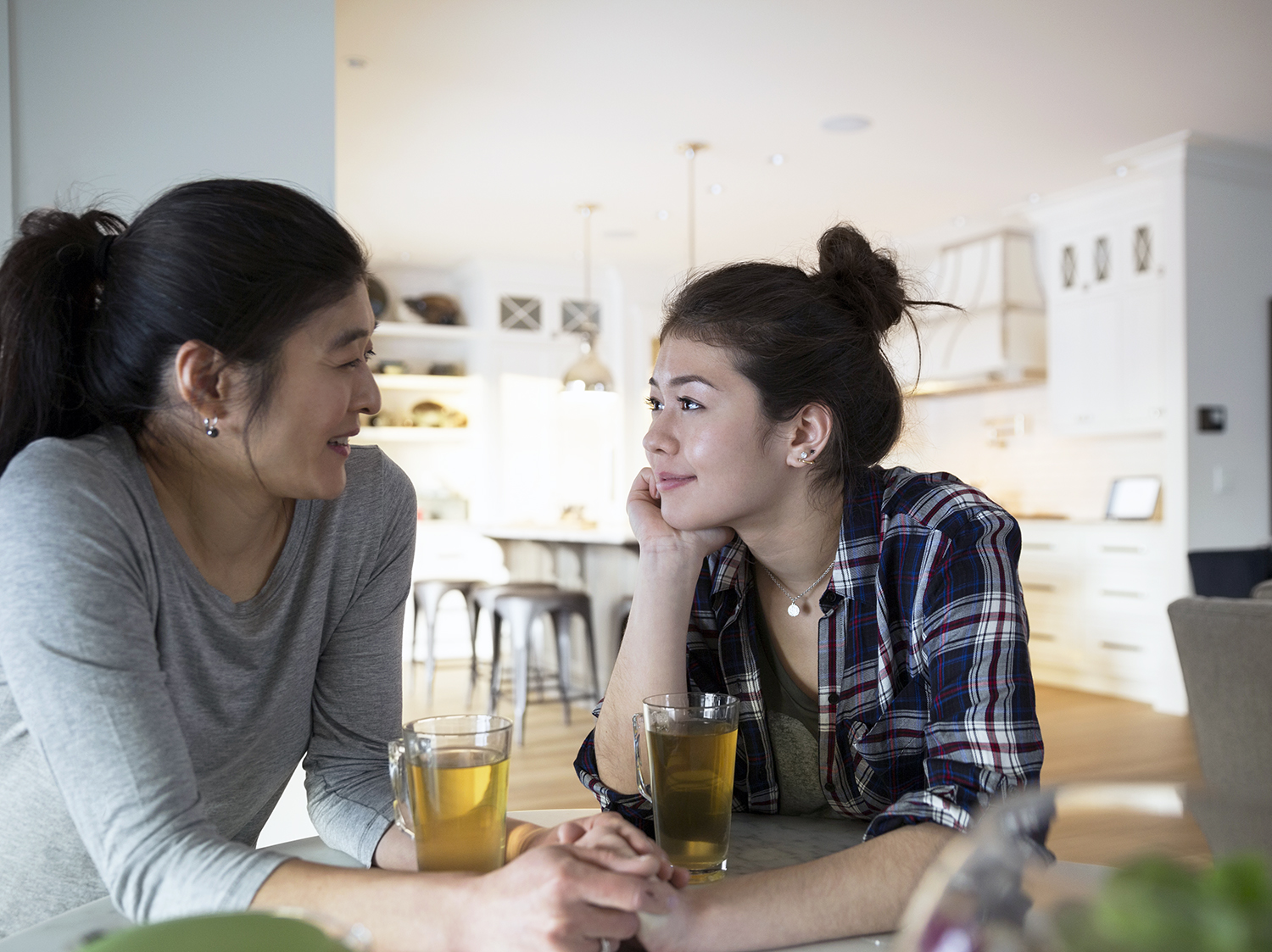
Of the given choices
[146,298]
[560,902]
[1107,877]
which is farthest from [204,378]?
[1107,877]

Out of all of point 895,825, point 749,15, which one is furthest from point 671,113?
point 895,825

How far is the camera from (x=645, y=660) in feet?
4.22

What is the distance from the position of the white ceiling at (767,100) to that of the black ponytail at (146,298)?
9.43ft

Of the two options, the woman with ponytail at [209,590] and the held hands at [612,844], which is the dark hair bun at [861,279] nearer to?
the woman with ponytail at [209,590]

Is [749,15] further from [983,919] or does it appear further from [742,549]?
[983,919]

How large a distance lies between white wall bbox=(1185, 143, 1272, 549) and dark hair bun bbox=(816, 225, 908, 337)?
15.1 feet

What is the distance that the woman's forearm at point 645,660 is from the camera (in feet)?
4.13

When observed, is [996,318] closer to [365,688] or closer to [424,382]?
[424,382]

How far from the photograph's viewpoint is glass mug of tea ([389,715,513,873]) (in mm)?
771

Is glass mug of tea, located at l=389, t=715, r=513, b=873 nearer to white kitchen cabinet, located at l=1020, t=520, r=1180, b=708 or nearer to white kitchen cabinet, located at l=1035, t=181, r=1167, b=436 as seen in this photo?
white kitchen cabinet, located at l=1020, t=520, r=1180, b=708

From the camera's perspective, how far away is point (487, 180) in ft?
18.6

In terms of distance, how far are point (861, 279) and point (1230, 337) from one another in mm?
4982

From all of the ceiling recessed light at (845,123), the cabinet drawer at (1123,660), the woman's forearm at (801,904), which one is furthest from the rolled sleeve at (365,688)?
the cabinet drawer at (1123,660)

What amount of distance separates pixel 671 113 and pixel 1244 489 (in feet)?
11.9
